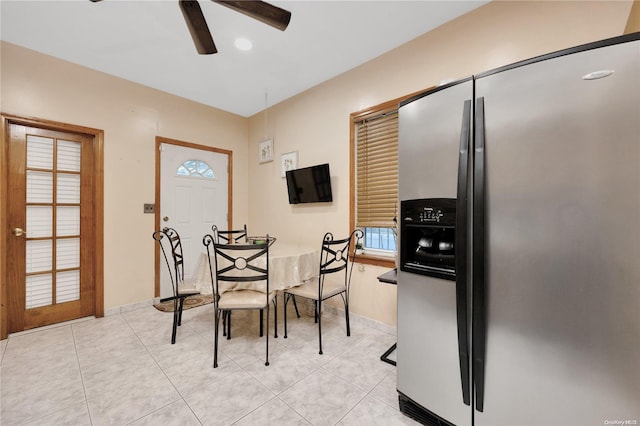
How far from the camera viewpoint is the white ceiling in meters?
2.04

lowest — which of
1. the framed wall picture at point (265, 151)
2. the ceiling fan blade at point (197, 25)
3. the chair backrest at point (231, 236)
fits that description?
the chair backrest at point (231, 236)

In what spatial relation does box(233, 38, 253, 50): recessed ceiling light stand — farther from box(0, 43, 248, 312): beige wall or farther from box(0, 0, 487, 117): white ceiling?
box(0, 43, 248, 312): beige wall

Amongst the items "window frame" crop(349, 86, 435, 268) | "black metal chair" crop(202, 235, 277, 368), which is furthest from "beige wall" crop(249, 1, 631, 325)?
"black metal chair" crop(202, 235, 277, 368)

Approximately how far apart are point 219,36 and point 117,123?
175cm

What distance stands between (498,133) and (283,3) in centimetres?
185

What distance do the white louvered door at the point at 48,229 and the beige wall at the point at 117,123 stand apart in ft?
0.68

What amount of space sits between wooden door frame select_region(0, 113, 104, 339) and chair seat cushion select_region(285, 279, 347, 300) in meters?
2.26

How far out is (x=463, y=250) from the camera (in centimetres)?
121

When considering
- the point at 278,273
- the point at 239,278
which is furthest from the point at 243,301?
the point at 278,273

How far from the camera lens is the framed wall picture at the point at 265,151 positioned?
387cm

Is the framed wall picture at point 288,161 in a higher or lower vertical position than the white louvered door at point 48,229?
higher

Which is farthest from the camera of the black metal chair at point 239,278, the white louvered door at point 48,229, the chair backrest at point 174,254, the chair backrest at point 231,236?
the chair backrest at point 231,236

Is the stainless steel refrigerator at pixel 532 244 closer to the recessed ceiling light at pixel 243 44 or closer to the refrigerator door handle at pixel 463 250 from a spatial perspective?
the refrigerator door handle at pixel 463 250

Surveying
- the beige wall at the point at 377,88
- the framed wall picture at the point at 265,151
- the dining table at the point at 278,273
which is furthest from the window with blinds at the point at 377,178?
the framed wall picture at the point at 265,151
